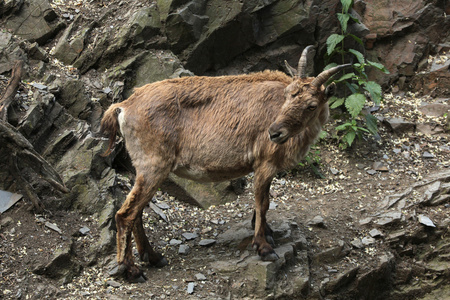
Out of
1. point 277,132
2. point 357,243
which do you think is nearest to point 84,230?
point 277,132

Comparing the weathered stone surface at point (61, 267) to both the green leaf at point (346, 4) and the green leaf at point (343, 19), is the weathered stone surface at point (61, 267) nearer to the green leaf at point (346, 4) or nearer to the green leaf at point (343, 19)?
the green leaf at point (343, 19)

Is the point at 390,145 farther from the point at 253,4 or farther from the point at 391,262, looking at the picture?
the point at 253,4

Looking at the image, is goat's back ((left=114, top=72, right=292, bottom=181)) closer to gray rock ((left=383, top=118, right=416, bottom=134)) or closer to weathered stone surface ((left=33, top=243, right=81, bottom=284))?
weathered stone surface ((left=33, top=243, right=81, bottom=284))

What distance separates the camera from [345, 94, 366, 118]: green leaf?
8.53m

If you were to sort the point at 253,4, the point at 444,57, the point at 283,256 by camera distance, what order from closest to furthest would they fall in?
the point at 283,256, the point at 253,4, the point at 444,57

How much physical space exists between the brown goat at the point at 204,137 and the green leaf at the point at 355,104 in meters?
2.25

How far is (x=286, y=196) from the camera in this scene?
8.56 meters

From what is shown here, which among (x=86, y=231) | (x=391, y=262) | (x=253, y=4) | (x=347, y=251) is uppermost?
(x=253, y=4)

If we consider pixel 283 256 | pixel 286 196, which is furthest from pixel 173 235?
pixel 286 196

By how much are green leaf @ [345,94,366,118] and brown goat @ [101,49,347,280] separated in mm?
2246

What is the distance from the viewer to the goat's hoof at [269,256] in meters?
6.26

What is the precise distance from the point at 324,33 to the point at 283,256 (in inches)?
220

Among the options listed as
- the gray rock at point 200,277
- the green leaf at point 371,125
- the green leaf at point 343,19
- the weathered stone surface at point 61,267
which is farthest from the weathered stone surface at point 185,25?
the gray rock at point 200,277

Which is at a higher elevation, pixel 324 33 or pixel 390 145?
pixel 324 33
